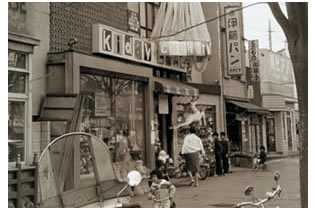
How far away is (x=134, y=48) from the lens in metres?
12.0

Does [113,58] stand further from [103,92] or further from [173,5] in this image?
[173,5]

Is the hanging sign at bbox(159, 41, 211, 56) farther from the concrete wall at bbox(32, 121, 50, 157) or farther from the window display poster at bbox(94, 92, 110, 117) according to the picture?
the concrete wall at bbox(32, 121, 50, 157)

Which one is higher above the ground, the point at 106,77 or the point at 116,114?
the point at 106,77

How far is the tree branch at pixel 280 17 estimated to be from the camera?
6383 mm

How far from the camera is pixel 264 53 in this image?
2762cm

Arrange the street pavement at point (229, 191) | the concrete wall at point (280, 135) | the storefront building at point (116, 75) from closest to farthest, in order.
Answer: the street pavement at point (229, 191), the storefront building at point (116, 75), the concrete wall at point (280, 135)

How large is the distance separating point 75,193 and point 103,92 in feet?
17.4

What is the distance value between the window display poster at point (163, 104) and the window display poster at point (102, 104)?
10.6 ft

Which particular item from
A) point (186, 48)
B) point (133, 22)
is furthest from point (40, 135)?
point (133, 22)

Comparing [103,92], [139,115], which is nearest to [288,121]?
[139,115]

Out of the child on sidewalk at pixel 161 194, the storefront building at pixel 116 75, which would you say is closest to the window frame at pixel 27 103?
the storefront building at pixel 116 75

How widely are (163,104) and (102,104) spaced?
375 centimetres

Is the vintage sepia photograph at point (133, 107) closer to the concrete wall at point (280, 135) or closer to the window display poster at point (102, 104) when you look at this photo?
the window display poster at point (102, 104)

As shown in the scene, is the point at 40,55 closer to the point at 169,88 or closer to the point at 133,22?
the point at 133,22
